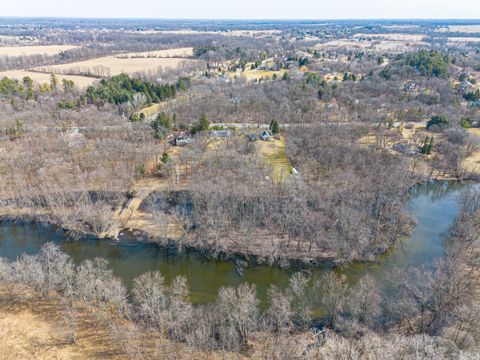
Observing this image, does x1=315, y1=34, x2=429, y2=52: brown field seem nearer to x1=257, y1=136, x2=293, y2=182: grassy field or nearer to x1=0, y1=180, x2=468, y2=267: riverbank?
x1=257, y1=136, x2=293, y2=182: grassy field

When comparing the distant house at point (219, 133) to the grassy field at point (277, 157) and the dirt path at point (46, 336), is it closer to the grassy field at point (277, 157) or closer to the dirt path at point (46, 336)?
the grassy field at point (277, 157)

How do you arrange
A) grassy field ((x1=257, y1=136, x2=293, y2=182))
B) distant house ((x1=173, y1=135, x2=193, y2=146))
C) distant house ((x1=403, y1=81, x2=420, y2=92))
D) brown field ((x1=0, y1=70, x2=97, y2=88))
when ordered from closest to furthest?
1. grassy field ((x1=257, y1=136, x2=293, y2=182))
2. distant house ((x1=173, y1=135, x2=193, y2=146))
3. distant house ((x1=403, y1=81, x2=420, y2=92))
4. brown field ((x1=0, y1=70, x2=97, y2=88))

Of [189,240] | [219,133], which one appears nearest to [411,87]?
[219,133]

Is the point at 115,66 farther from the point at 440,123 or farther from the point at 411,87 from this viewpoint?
the point at 440,123

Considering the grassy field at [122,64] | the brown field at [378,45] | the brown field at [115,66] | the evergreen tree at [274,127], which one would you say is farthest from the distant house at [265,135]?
the brown field at [378,45]

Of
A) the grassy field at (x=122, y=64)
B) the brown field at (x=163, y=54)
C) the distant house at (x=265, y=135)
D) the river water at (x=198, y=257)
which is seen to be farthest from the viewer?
the brown field at (x=163, y=54)

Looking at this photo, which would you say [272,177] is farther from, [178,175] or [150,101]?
[150,101]

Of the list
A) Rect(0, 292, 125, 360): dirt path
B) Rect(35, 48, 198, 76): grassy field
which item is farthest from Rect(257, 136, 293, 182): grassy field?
Rect(35, 48, 198, 76): grassy field
